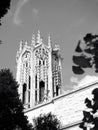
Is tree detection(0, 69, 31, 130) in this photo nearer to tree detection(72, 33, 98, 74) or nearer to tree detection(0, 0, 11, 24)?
tree detection(0, 0, 11, 24)

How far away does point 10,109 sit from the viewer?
19.7 metres

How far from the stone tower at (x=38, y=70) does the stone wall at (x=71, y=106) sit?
34.6 meters

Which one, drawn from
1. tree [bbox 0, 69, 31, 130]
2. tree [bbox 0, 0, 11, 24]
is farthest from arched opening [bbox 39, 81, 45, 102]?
tree [bbox 0, 0, 11, 24]

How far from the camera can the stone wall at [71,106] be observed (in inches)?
1032

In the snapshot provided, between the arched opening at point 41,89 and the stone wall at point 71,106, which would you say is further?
the arched opening at point 41,89

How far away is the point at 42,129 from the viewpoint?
72.5ft

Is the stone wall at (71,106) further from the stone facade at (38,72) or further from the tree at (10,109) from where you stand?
the stone facade at (38,72)

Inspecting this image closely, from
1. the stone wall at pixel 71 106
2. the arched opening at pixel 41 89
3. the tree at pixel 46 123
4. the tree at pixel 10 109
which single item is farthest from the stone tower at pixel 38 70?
the tree at pixel 10 109

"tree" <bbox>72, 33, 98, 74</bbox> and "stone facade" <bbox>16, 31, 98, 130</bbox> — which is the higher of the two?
"stone facade" <bbox>16, 31, 98, 130</bbox>

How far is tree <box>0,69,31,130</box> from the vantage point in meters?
18.8

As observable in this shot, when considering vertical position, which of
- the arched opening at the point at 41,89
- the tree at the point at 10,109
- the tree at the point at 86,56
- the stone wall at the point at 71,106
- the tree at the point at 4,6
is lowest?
the tree at the point at 86,56

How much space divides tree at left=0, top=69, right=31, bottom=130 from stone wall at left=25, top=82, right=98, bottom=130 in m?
6.82

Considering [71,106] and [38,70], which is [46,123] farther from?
[38,70]

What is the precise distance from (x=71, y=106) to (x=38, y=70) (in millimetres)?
41404
